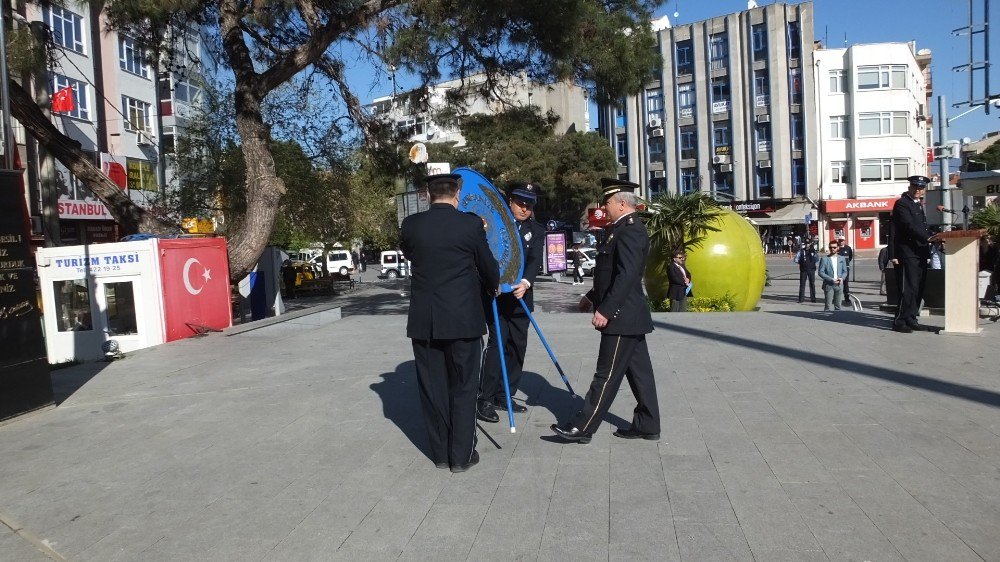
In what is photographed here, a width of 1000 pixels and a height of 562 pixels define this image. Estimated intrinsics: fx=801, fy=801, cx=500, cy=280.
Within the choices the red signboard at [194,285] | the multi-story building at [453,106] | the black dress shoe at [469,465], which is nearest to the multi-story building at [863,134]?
the multi-story building at [453,106]

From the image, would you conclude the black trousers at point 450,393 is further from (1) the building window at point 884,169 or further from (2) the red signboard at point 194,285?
(1) the building window at point 884,169

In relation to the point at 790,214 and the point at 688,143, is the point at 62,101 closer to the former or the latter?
the point at 688,143

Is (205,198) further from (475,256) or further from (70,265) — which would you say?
(475,256)

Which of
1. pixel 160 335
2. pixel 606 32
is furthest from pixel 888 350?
pixel 160 335

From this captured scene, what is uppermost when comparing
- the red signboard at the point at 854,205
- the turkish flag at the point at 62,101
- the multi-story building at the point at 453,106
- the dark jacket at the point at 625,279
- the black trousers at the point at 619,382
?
the turkish flag at the point at 62,101

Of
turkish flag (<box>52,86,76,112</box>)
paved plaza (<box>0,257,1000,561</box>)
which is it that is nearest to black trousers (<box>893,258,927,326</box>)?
paved plaza (<box>0,257,1000,561</box>)

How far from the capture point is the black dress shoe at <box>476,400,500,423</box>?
19.2 feet

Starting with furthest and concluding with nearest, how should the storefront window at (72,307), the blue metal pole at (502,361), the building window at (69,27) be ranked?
1. the building window at (69,27)
2. the storefront window at (72,307)
3. the blue metal pole at (502,361)

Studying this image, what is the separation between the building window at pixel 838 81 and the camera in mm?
52156

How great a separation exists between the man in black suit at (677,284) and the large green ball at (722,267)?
31.2 inches

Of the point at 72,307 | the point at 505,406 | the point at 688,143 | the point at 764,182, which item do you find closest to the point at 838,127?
the point at 764,182

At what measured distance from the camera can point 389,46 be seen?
1385 centimetres

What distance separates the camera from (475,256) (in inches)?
188

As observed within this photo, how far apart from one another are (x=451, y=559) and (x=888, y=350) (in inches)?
238
